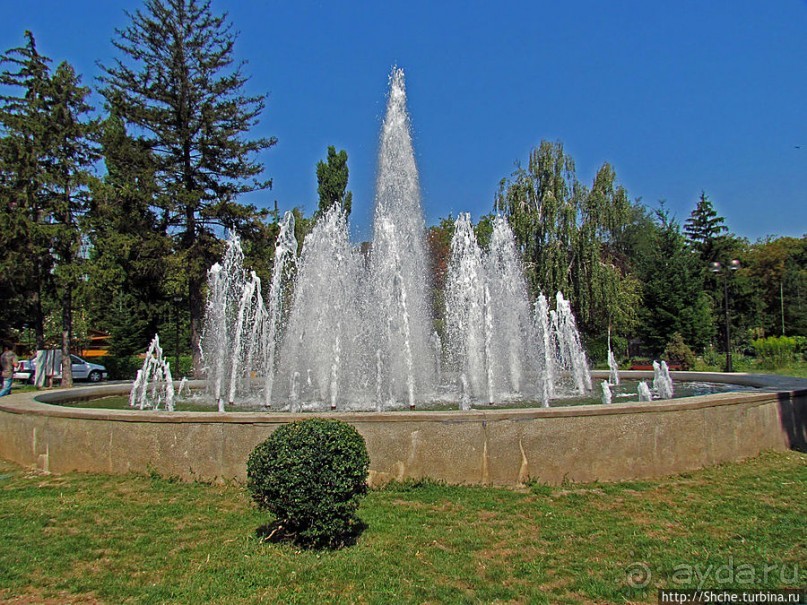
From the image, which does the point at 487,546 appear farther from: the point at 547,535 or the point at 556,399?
the point at 556,399

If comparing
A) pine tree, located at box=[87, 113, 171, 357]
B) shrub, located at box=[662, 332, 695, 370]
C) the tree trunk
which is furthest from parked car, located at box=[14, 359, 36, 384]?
shrub, located at box=[662, 332, 695, 370]

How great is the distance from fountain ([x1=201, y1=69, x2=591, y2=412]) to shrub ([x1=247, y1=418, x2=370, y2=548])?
481cm

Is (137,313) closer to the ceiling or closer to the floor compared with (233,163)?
closer to the floor

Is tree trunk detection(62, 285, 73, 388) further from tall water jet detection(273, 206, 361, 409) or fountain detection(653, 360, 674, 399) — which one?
fountain detection(653, 360, 674, 399)

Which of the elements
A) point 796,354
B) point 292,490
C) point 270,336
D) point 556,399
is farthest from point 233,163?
point 796,354

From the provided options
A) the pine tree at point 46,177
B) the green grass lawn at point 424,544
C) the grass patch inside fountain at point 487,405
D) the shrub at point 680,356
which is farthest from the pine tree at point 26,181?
the shrub at point 680,356

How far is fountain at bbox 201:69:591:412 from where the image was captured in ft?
36.8

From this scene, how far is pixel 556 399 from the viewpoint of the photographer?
10.9 metres

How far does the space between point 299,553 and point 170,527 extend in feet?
4.28

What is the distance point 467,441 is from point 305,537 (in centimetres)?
199

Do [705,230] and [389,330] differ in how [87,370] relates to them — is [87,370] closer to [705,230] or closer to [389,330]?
[389,330]

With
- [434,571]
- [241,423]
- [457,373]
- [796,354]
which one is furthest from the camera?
[796,354]

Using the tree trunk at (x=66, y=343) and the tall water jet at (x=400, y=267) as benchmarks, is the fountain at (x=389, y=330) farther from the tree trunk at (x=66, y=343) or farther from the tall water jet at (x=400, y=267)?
the tree trunk at (x=66, y=343)

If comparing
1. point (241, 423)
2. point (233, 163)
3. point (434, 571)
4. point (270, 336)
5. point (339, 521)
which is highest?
point (233, 163)
